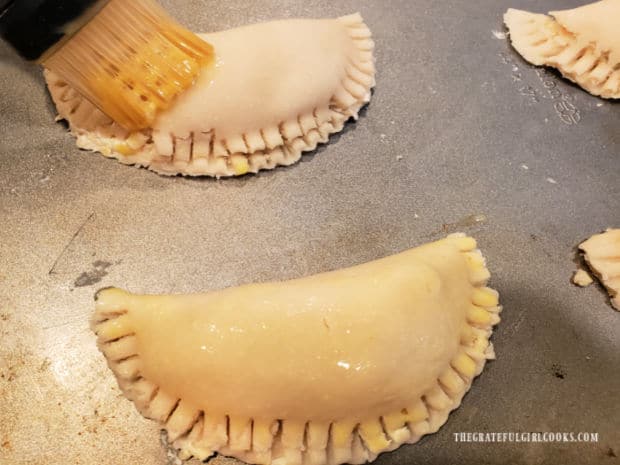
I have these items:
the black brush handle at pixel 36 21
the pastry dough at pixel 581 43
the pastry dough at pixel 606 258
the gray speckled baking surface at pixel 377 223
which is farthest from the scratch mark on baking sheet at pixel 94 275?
the pastry dough at pixel 581 43

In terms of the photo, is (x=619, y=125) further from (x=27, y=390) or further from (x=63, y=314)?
(x=27, y=390)

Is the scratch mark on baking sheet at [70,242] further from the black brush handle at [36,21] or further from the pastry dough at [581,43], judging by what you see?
the pastry dough at [581,43]

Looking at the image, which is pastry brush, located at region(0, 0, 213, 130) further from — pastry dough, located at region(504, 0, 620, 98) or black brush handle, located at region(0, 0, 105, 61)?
pastry dough, located at region(504, 0, 620, 98)

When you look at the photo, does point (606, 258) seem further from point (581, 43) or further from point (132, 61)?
point (132, 61)

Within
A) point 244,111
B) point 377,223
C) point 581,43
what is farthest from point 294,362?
point 581,43

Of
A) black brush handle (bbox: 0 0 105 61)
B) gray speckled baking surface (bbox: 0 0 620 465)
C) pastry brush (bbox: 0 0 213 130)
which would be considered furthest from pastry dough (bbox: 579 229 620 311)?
black brush handle (bbox: 0 0 105 61)

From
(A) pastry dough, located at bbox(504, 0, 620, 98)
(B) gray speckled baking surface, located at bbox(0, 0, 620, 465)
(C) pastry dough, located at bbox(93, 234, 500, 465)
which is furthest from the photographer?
(A) pastry dough, located at bbox(504, 0, 620, 98)
